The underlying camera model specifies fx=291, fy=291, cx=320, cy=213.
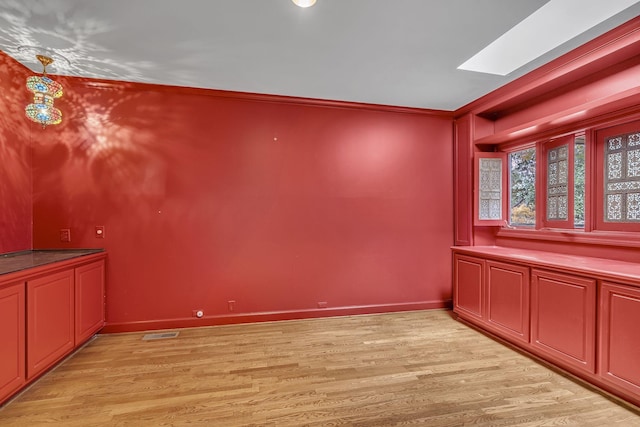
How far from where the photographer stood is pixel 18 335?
203 centimetres

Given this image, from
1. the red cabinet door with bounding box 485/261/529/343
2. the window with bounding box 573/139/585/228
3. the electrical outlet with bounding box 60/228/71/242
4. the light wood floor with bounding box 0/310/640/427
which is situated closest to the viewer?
the light wood floor with bounding box 0/310/640/427

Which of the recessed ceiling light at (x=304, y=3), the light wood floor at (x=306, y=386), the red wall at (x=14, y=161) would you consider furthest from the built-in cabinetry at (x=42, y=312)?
the recessed ceiling light at (x=304, y=3)

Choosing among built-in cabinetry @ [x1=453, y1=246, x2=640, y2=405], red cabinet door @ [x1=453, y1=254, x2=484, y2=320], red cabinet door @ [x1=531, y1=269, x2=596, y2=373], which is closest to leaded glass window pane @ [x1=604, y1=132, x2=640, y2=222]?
built-in cabinetry @ [x1=453, y1=246, x2=640, y2=405]

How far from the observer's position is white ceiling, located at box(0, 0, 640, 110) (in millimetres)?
2084

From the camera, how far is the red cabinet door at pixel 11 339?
189 cm

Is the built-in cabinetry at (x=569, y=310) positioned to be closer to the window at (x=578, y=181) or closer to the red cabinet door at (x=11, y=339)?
the window at (x=578, y=181)

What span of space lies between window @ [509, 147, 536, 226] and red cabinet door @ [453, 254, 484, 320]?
0.93 m

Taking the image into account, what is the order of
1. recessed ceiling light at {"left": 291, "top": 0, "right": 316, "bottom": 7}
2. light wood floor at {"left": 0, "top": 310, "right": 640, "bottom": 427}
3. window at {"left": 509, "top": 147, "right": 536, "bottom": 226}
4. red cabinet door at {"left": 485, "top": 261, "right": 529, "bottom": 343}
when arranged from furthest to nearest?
window at {"left": 509, "top": 147, "right": 536, "bottom": 226}
red cabinet door at {"left": 485, "top": 261, "right": 529, "bottom": 343}
recessed ceiling light at {"left": 291, "top": 0, "right": 316, "bottom": 7}
light wood floor at {"left": 0, "top": 310, "right": 640, "bottom": 427}

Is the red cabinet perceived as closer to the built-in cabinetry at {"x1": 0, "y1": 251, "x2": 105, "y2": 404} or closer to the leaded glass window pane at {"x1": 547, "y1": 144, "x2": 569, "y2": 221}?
the leaded glass window pane at {"x1": 547, "y1": 144, "x2": 569, "y2": 221}

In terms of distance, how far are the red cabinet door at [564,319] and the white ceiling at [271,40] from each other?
2.01 m

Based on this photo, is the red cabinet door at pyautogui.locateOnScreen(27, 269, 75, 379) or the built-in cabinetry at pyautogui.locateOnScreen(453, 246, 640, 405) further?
the red cabinet door at pyautogui.locateOnScreen(27, 269, 75, 379)

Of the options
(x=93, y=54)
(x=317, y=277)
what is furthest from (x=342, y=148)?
(x=93, y=54)

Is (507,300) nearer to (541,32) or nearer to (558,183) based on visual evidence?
(558,183)

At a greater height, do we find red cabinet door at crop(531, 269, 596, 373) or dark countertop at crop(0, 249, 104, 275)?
dark countertop at crop(0, 249, 104, 275)
